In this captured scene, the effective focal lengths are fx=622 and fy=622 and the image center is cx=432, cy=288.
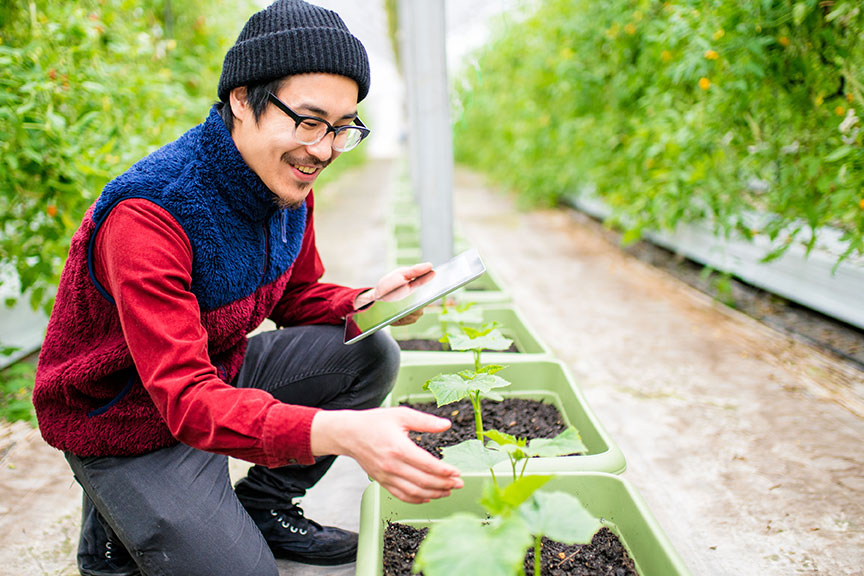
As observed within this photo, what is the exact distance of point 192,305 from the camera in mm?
950

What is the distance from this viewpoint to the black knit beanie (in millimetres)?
996

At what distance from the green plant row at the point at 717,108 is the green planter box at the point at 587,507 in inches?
50.2

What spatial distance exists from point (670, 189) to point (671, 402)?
1.12m

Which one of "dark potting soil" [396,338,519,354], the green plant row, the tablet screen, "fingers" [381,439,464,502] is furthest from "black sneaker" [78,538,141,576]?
the green plant row

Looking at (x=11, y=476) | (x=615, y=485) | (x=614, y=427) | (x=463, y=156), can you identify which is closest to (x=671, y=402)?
(x=614, y=427)

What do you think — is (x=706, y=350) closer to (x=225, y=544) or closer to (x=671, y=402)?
(x=671, y=402)

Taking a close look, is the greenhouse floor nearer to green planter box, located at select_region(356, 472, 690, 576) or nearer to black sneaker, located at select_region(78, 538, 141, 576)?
black sneaker, located at select_region(78, 538, 141, 576)

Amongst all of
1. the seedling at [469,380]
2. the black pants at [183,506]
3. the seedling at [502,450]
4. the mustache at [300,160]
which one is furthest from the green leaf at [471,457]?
the mustache at [300,160]

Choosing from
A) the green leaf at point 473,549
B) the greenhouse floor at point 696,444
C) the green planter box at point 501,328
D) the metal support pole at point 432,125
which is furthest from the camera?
the metal support pole at point 432,125

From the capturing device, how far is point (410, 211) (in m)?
4.52

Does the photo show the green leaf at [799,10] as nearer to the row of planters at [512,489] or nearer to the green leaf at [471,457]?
the row of planters at [512,489]

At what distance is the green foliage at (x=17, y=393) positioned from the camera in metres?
1.93

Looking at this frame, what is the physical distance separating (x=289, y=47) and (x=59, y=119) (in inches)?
44.3

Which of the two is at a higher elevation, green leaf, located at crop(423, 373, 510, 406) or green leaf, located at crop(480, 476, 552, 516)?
green leaf, located at crop(480, 476, 552, 516)
